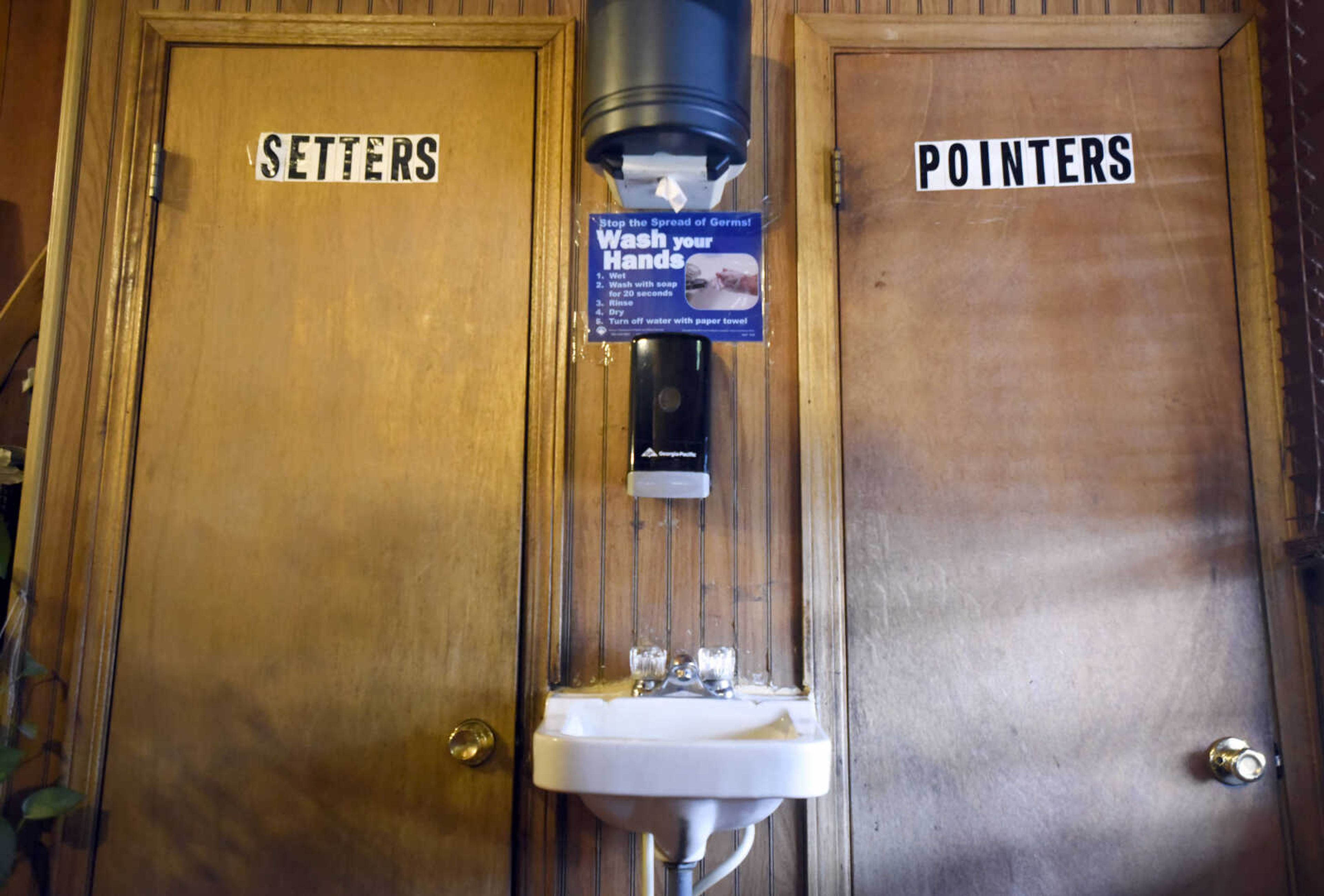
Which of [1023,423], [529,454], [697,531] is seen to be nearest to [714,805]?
[697,531]

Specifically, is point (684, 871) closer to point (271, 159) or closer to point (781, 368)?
point (781, 368)

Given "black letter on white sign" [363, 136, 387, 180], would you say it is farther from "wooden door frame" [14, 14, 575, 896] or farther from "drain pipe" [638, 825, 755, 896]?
"drain pipe" [638, 825, 755, 896]

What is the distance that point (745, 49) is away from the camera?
1.91 metres

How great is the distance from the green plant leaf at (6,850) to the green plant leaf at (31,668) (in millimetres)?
245

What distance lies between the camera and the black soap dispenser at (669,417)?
1871 mm

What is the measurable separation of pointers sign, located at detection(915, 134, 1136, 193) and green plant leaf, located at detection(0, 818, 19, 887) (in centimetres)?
203

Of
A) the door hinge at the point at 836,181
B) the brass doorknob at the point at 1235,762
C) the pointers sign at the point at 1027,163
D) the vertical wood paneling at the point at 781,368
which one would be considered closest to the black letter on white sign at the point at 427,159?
the vertical wood paneling at the point at 781,368

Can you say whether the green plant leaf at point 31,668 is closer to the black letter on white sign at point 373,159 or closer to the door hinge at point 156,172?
the door hinge at point 156,172

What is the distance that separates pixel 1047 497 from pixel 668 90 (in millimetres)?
1039

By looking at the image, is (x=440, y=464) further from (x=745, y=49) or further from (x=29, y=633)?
(x=745, y=49)

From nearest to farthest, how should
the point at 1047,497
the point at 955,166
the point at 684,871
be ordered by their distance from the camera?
the point at 684,871 → the point at 1047,497 → the point at 955,166

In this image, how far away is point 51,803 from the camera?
1762 millimetres

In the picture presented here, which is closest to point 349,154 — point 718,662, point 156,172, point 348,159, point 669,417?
point 348,159

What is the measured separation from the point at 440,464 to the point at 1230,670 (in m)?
1.53
